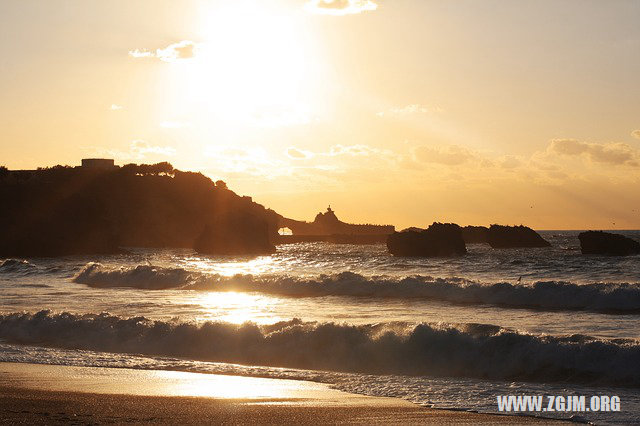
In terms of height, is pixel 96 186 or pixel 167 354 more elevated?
pixel 96 186

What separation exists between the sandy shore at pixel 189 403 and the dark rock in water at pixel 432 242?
7279cm

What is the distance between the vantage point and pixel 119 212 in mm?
142125

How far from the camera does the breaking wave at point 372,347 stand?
1619 cm

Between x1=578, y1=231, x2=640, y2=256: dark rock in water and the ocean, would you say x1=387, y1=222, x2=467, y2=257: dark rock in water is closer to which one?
x1=578, y1=231, x2=640, y2=256: dark rock in water

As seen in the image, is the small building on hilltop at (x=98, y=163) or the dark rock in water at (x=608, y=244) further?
the small building on hilltop at (x=98, y=163)

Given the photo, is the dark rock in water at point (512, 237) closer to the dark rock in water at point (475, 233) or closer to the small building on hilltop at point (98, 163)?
the dark rock in water at point (475, 233)

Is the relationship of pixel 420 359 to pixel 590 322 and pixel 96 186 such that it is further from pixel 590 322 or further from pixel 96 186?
pixel 96 186

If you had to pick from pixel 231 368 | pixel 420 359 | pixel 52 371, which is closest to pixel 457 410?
pixel 420 359

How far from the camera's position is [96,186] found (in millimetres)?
145875

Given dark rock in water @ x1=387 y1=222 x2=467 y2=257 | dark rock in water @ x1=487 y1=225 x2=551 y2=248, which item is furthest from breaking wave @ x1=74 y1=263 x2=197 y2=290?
dark rock in water @ x1=487 y1=225 x2=551 y2=248

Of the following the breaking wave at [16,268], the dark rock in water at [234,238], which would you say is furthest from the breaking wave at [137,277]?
the dark rock in water at [234,238]

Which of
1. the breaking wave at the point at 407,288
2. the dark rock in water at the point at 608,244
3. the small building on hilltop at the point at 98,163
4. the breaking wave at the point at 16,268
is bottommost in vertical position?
the breaking wave at the point at 407,288

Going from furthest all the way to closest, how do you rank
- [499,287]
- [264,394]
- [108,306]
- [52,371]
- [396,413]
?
[499,287] < [108,306] < [52,371] < [264,394] < [396,413]

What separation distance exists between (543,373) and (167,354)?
9.19m
